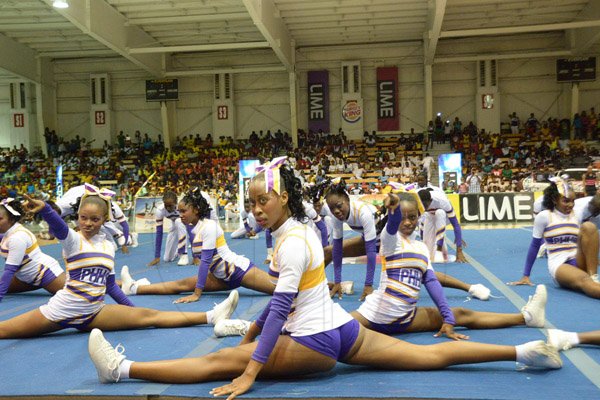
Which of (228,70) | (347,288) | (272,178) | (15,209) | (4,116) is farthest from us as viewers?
(4,116)

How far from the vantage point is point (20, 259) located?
480 cm

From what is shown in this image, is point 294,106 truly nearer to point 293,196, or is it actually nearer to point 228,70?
point 228,70

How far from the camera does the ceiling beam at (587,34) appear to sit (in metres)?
20.5

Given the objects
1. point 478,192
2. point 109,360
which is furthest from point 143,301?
point 478,192

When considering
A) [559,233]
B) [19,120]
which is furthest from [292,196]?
[19,120]

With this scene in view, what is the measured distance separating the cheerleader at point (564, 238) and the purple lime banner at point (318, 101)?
20.7m

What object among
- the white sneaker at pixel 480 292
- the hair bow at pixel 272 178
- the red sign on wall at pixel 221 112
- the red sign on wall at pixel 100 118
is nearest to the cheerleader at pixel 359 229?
the white sneaker at pixel 480 292

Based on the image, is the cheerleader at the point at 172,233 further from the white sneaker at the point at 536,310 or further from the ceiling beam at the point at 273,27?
the ceiling beam at the point at 273,27

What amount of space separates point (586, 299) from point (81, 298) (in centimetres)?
417

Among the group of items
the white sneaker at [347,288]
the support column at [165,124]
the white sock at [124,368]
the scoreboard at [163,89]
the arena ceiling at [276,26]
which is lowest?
the white sneaker at [347,288]

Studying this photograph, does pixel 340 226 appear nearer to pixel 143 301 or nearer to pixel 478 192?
pixel 143 301

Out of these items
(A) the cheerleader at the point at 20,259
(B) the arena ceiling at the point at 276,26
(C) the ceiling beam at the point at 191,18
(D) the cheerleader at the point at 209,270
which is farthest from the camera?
(C) the ceiling beam at the point at 191,18

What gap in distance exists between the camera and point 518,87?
25.5 meters

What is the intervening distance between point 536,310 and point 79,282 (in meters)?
3.09
